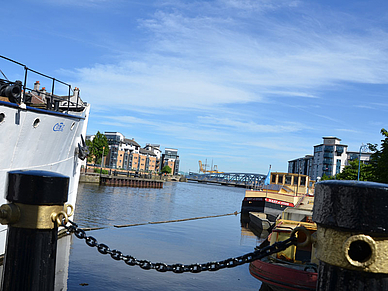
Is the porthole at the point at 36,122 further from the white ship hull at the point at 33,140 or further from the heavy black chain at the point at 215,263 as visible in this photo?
the heavy black chain at the point at 215,263

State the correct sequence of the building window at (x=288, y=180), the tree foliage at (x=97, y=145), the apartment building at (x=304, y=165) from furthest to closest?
1. the apartment building at (x=304, y=165)
2. the tree foliage at (x=97, y=145)
3. the building window at (x=288, y=180)

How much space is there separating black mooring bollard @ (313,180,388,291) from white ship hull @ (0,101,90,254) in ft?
23.4

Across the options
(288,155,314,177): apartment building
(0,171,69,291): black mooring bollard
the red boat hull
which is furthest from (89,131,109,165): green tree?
(0,171,69,291): black mooring bollard

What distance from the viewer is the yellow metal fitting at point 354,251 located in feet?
5.67

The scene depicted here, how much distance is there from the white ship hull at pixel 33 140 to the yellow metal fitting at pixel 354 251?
7.11 meters

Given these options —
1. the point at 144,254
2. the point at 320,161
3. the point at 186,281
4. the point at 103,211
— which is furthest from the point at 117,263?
the point at 320,161

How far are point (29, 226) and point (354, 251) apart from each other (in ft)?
6.53

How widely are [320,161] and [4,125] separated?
117 m

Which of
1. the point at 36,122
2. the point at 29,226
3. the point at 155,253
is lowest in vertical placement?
the point at 155,253

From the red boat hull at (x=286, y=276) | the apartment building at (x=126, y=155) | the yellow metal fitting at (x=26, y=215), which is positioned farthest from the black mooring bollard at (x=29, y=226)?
the apartment building at (x=126, y=155)

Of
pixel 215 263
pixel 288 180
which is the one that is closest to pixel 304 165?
pixel 288 180

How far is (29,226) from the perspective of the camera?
2467mm

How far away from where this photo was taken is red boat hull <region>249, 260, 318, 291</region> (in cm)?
885

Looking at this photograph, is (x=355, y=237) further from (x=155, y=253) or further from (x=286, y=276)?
(x=155, y=253)
